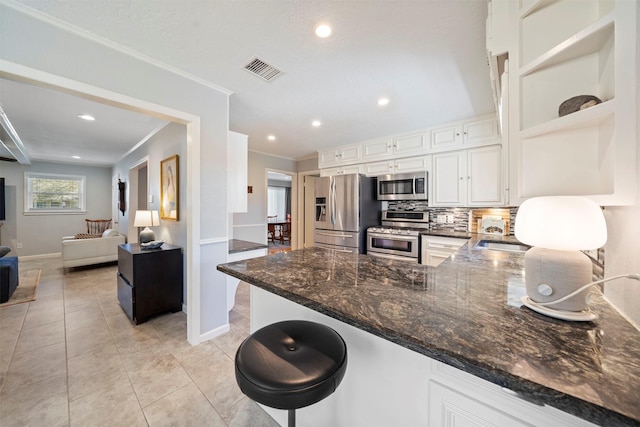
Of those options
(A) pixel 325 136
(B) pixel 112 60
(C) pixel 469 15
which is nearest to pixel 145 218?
(B) pixel 112 60

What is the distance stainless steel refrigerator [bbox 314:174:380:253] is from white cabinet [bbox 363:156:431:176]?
19 cm

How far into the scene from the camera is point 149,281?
256 centimetres

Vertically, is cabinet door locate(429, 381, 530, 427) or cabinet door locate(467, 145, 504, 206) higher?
cabinet door locate(467, 145, 504, 206)

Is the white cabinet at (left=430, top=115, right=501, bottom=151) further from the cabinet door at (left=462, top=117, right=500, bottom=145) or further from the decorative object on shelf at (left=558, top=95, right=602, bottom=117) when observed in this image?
the decorative object on shelf at (left=558, top=95, right=602, bottom=117)

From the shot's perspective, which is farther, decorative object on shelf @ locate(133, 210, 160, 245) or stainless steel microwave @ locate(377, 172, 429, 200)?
stainless steel microwave @ locate(377, 172, 429, 200)

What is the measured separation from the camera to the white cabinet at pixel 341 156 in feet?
13.3

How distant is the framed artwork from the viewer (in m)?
2.83

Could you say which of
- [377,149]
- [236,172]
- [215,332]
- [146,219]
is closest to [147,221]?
[146,219]

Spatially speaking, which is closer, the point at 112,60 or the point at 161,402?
the point at 161,402

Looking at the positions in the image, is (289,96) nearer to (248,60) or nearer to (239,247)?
(248,60)

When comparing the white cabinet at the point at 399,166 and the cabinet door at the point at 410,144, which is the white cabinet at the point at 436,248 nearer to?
the white cabinet at the point at 399,166

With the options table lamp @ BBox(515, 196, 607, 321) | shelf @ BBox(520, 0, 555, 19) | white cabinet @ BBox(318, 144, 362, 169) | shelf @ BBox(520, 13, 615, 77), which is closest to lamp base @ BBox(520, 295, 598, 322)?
table lamp @ BBox(515, 196, 607, 321)

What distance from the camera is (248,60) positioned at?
1.82 meters

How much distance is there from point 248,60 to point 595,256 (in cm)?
251
